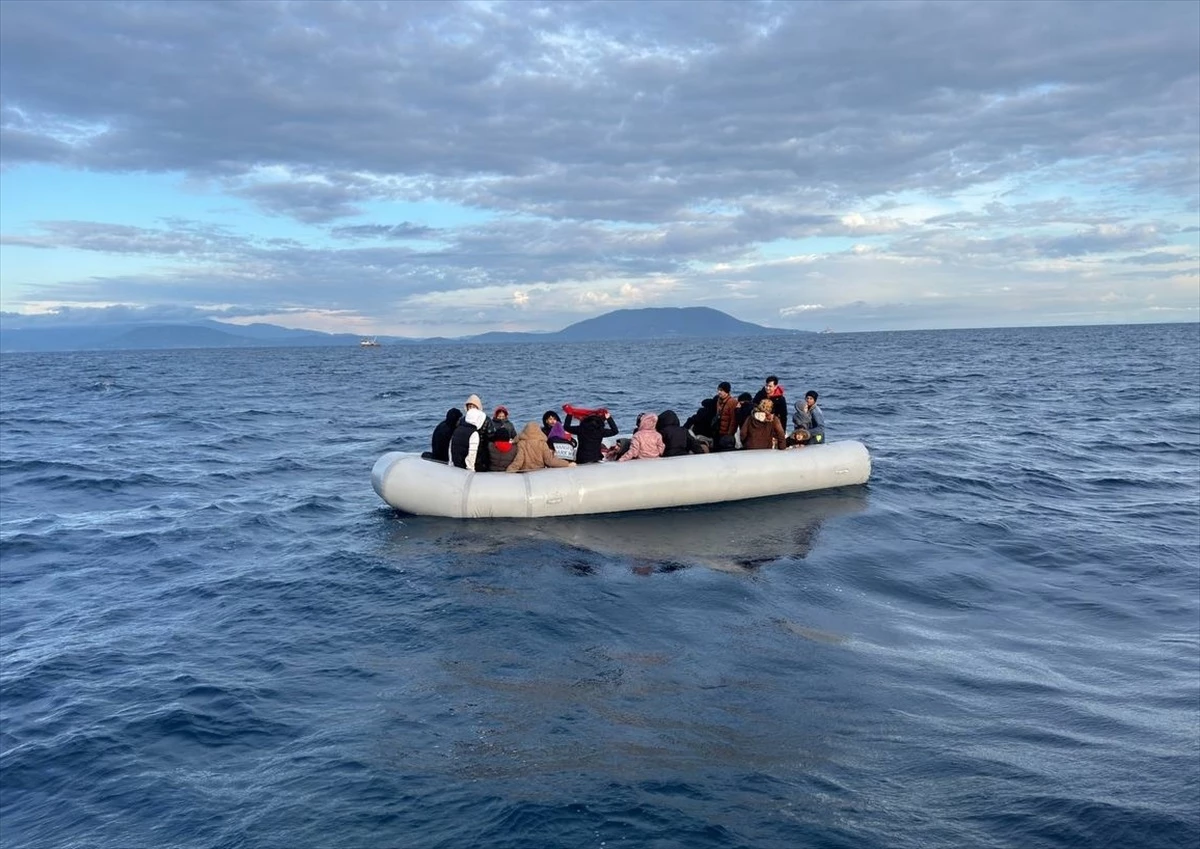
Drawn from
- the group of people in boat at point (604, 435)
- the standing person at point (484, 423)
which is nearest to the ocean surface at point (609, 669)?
the group of people in boat at point (604, 435)

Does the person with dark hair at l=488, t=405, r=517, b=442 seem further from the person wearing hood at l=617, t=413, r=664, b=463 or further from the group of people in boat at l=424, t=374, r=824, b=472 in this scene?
the person wearing hood at l=617, t=413, r=664, b=463

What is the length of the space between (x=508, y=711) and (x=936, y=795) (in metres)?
3.08

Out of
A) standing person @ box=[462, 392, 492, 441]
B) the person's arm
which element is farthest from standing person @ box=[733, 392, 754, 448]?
standing person @ box=[462, 392, 492, 441]

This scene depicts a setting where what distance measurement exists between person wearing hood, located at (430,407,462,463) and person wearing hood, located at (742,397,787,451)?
4815 millimetres

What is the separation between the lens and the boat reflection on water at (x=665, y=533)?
1098 cm

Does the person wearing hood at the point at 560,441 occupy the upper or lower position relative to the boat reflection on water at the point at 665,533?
upper

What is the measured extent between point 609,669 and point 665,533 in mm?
4881

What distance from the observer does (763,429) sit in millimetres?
14305

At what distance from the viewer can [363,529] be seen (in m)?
12.5

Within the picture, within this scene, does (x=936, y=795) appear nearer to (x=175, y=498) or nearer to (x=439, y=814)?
(x=439, y=814)

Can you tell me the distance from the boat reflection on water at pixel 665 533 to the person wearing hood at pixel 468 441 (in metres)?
0.93

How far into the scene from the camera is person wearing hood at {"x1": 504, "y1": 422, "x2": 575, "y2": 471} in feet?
42.8

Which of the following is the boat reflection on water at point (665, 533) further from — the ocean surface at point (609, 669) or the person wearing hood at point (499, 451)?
the person wearing hood at point (499, 451)

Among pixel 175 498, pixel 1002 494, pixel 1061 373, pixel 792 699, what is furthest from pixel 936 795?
pixel 1061 373
